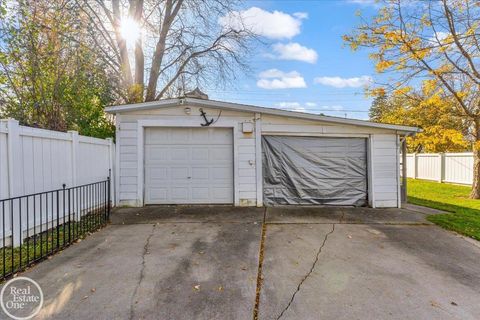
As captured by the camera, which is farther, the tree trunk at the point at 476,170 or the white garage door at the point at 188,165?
the tree trunk at the point at 476,170

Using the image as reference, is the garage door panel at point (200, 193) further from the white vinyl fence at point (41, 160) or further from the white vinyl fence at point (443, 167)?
the white vinyl fence at point (443, 167)

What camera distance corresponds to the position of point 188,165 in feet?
23.5

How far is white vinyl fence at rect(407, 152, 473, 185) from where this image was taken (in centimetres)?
1230

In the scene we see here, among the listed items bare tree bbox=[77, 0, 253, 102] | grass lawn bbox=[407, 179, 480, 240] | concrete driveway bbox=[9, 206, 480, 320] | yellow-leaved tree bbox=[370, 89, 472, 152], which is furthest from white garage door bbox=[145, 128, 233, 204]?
yellow-leaved tree bbox=[370, 89, 472, 152]

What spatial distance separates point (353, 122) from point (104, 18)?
1172 centimetres

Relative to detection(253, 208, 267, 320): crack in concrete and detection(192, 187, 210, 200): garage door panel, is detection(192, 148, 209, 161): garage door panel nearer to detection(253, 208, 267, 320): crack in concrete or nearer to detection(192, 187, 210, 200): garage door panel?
detection(192, 187, 210, 200): garage door panel

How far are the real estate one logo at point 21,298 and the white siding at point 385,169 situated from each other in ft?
23.9

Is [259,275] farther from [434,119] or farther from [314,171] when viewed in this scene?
[434,119]

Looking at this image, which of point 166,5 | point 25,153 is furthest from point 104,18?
point 25,153

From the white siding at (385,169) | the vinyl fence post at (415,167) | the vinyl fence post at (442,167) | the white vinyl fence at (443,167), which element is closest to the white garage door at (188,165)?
the white siding at (385,169)

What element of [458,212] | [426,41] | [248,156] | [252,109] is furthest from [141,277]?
[426,41]

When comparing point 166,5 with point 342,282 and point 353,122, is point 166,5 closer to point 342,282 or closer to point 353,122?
point 353,122

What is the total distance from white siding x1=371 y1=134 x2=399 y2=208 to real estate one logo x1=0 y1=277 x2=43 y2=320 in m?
7.29

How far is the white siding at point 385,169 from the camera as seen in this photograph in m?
7.16
